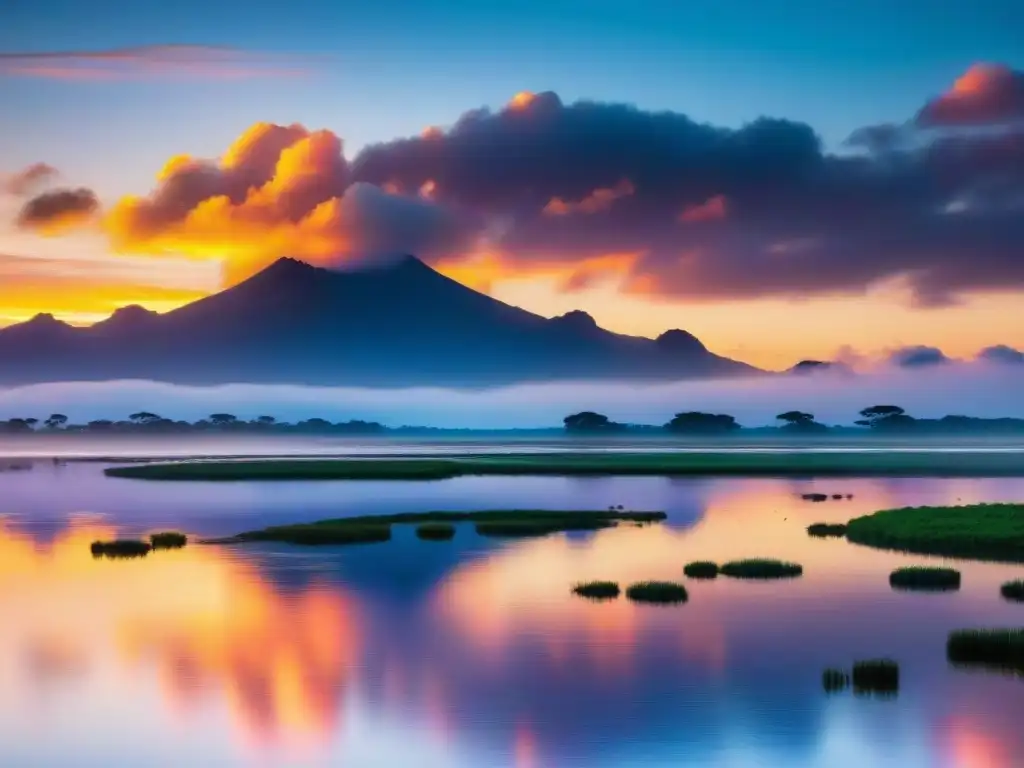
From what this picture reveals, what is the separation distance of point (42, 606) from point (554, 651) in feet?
62.1

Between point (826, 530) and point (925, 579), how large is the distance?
18446mm

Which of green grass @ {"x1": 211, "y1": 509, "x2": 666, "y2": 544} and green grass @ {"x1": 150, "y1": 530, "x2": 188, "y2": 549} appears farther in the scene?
green grass @ {"x1": 211, "y1": 509, "x2": 666, "y2": 544}

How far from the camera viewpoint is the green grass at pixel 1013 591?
40375 mm

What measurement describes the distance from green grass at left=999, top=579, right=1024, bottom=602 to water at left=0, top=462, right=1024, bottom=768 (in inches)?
40.2

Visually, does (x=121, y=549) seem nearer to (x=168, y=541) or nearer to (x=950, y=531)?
(x=168, y=541)

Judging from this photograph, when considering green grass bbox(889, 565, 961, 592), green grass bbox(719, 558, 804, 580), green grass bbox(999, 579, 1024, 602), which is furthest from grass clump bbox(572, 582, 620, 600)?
green grass bbox(999, 579, 1024, 602)

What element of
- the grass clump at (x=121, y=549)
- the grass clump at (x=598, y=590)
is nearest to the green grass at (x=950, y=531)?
the grass clump at (x=598, y=590)

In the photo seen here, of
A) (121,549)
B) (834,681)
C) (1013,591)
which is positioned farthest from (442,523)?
(834,681)

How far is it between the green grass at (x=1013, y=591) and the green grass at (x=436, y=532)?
27.2m

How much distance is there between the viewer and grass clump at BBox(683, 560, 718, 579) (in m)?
47.4

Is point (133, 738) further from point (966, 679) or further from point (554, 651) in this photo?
point (966, 679)

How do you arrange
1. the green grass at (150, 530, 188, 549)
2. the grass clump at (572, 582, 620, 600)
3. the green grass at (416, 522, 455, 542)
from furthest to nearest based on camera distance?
the green grass at (416, 522, 455, 542)
the green grass at (150, 530, 188, 549)
the grass clump at (572, 582, 620, 600)

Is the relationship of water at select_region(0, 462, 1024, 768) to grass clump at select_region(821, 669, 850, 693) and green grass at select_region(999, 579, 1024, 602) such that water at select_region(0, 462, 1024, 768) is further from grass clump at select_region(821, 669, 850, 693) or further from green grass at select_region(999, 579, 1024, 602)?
green grass at select_region(999, 579, 1024, 602)

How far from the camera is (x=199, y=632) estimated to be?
36.8 m
